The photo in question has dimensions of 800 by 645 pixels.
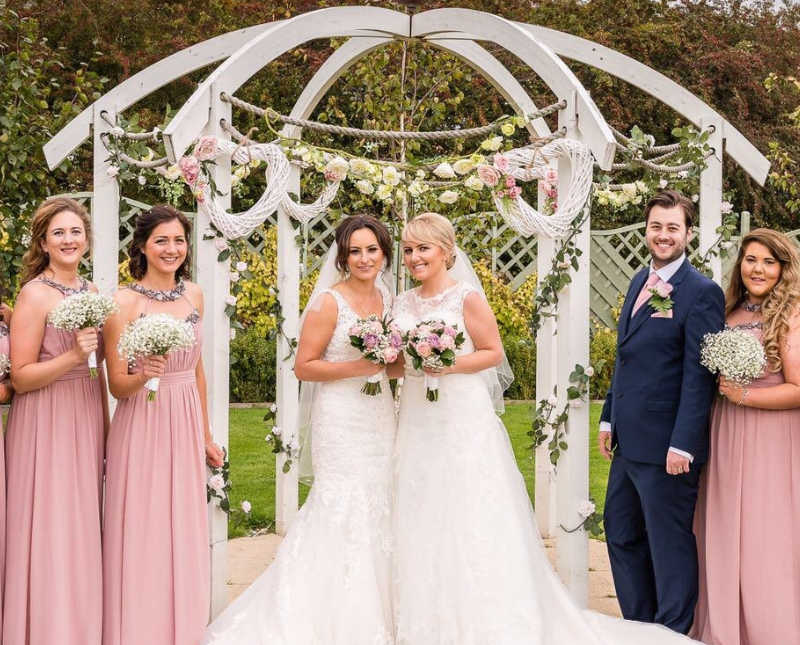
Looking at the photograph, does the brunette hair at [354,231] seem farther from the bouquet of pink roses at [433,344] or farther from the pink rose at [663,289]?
the pink rose at [663,289]

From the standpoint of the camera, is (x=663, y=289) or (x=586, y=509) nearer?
(x=663, y=289)

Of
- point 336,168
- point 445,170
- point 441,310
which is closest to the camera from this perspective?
point 441,310

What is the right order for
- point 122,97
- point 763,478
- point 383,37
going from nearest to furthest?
1. point 763,478
2. point 122,97
3. point 383,37

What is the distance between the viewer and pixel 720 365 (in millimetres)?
3674

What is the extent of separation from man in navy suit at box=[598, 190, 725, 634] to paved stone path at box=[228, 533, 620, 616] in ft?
2.22

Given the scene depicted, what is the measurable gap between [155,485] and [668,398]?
7.31 feet

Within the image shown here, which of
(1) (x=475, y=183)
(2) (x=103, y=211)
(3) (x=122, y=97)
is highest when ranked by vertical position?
(3) (x=122, y=97)

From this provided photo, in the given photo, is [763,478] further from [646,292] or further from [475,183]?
[475,183]

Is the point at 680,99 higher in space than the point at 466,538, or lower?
higher

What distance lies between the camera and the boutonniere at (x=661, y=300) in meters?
3.92

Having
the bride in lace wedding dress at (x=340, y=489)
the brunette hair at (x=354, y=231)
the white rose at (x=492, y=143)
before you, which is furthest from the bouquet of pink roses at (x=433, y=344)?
the white rose at (x=492, y=143)

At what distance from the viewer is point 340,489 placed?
4.02m

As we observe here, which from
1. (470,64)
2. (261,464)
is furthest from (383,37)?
(261,464)

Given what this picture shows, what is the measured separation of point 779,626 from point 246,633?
2.28 m
